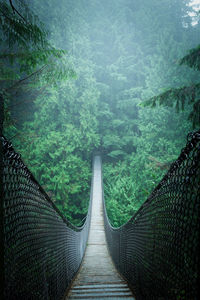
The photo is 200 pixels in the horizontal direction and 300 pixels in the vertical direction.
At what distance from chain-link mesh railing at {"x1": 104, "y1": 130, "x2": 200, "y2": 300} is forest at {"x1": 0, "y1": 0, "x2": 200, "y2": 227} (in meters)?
2.21

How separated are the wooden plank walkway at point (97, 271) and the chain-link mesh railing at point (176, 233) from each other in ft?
2.34

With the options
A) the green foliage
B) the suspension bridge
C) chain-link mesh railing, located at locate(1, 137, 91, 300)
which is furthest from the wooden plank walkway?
the green foliage

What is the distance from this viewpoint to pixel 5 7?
2.17 meters

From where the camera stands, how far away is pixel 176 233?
95 cm

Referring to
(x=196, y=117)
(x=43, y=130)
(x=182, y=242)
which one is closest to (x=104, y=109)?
(x=43, y=130)

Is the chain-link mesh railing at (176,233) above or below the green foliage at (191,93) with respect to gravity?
below

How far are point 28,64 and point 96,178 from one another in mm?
9041

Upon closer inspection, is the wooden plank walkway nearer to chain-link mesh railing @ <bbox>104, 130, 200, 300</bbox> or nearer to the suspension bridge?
the suspension bridge

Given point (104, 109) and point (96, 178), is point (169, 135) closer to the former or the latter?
point (96, 178)

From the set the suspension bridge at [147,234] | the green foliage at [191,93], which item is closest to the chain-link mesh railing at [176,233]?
the suspension bridge at [147,234]

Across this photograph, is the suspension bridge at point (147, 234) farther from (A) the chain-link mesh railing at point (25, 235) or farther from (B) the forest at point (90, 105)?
(B) the forest at point (90, 105)

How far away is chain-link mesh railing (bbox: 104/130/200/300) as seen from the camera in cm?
76

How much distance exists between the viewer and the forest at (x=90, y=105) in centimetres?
375

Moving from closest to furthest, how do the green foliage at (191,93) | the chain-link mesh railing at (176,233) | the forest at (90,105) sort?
the chain-link mesh railing at (176,233) → the green foliage at (191,93) → the forest at (90,105)
